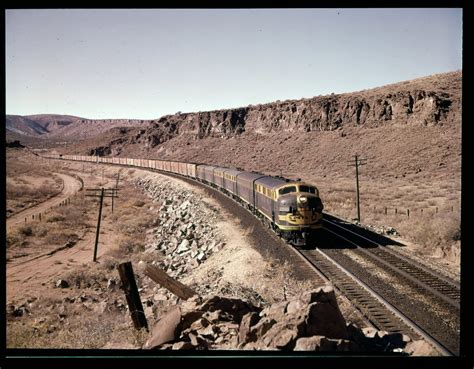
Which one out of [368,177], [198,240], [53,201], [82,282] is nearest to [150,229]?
[198,240]

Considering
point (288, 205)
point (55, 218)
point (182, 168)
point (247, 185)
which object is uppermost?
point (182, 168)

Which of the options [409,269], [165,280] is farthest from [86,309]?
[409,269]

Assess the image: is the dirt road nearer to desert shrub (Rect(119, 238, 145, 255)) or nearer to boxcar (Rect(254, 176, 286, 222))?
desert shrub (Rect(119, 238, 145, 255))

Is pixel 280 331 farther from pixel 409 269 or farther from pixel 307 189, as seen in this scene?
pixel 307 189

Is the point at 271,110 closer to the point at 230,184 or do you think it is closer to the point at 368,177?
the point at 368,177

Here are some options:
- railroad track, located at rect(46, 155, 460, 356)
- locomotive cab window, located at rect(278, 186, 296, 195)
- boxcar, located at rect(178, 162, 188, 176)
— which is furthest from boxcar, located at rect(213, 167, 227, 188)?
railroad track, located at rect(46, 155, 460, 356)
